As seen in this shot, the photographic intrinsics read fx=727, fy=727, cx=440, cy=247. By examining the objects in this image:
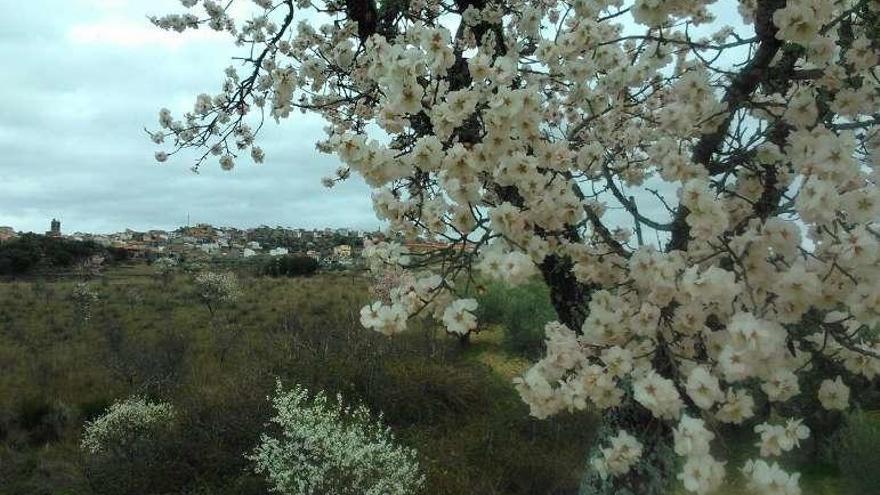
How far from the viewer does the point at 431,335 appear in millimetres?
15578

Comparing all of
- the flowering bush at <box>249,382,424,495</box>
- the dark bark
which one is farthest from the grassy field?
the dark bark

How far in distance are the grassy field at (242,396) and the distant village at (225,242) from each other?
18.1m

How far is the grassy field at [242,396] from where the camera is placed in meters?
8.63

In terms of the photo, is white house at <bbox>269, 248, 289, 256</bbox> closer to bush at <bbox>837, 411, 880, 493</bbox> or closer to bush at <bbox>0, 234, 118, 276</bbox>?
bush at <bbox>0, 234, 118, 276</bbox>

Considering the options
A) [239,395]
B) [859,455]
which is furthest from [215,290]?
[859,455]

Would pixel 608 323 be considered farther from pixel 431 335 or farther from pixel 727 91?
pixel 431 335

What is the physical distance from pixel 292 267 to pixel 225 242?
1677 cm

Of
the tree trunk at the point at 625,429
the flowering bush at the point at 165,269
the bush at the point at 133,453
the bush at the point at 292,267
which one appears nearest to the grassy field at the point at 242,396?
the bush at the point at 133,453

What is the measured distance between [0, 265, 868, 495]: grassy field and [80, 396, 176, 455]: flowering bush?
30 cm

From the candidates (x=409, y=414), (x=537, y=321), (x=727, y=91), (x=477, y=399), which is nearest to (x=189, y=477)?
(x=409, y=414)

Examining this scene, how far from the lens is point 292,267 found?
35.2 metres

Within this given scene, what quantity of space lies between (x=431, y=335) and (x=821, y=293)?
13.5 metres

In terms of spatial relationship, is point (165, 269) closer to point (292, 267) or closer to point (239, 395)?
point (292, 267)

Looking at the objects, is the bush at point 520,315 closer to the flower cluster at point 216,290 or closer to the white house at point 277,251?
the flower cluster at point 216,290
